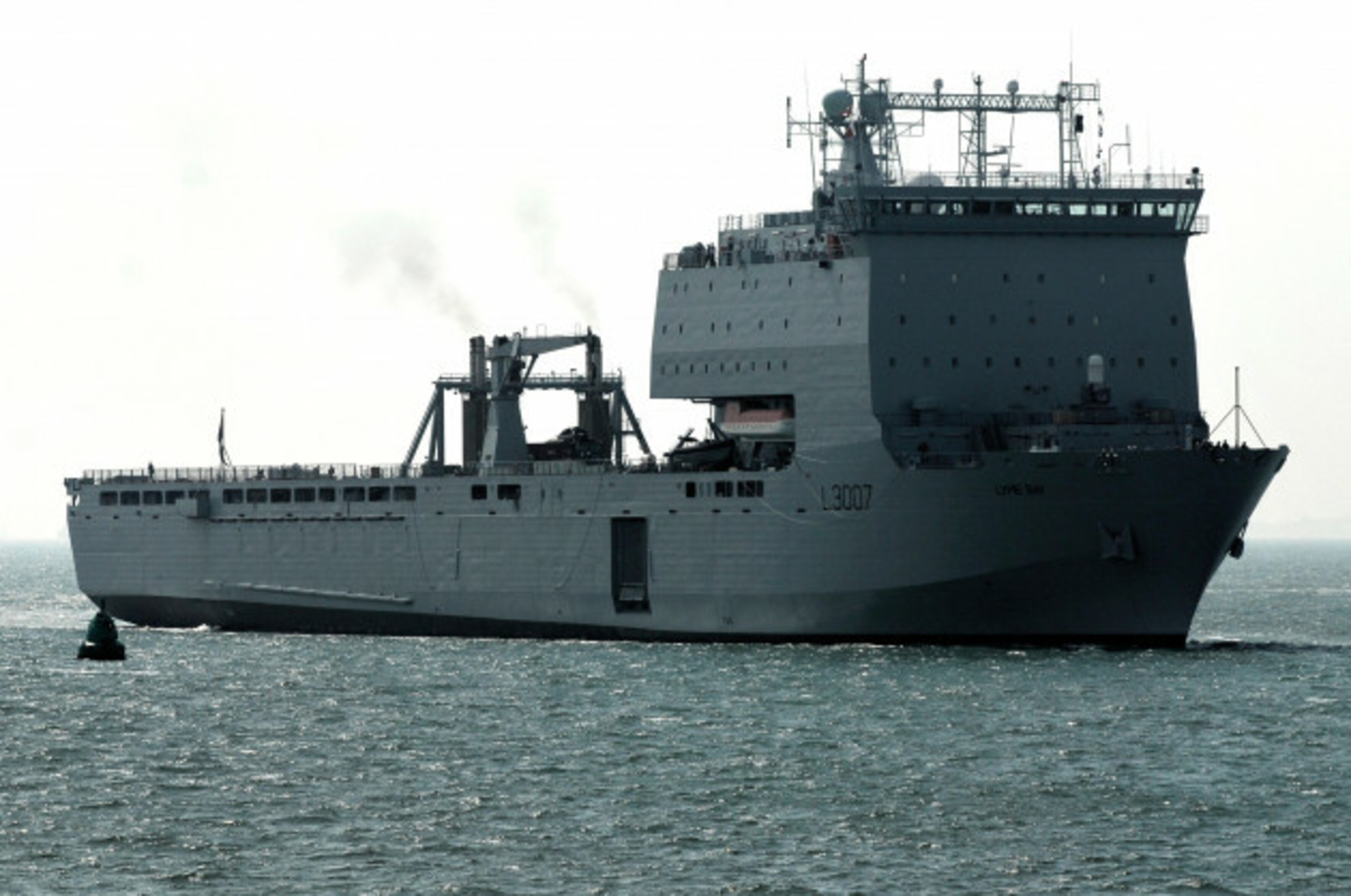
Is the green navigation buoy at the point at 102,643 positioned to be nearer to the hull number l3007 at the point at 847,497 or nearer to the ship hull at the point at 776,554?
the ship hull at the point at 776,554

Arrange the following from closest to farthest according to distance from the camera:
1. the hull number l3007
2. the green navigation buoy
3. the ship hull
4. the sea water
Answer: the sea water < the ship hull < the hull number l3007 < the green navigation buoy

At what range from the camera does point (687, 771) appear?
39.1 metres

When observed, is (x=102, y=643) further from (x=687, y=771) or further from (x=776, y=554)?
(x=687, y=771)

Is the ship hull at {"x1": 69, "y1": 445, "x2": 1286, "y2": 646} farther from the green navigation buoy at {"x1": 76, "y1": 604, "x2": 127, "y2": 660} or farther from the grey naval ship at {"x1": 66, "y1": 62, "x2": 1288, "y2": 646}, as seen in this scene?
the green navigation buoy at {"x1": 76, "y1": 604, "x2": 127, "y2": 660}

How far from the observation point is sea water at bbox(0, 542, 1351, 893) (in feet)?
103

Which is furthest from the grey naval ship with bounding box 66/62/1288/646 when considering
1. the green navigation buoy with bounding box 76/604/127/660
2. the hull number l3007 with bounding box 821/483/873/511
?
the green navigation buoy with bounding box 76/604/127/660

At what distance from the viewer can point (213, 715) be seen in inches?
1865

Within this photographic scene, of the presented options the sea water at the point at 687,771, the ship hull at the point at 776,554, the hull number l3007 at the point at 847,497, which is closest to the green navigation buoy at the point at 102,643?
the sea water at the point at 687,771

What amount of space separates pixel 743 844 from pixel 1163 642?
22.8 meters

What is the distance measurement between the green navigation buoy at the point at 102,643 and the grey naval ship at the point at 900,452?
24.8 ft

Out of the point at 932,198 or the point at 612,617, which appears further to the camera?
the point at 612,617

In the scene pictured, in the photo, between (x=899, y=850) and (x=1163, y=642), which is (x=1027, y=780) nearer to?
(x=899, y=850)

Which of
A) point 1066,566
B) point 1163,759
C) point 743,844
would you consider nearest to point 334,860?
point 743,844

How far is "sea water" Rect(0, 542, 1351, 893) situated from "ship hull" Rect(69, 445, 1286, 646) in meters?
1.01
